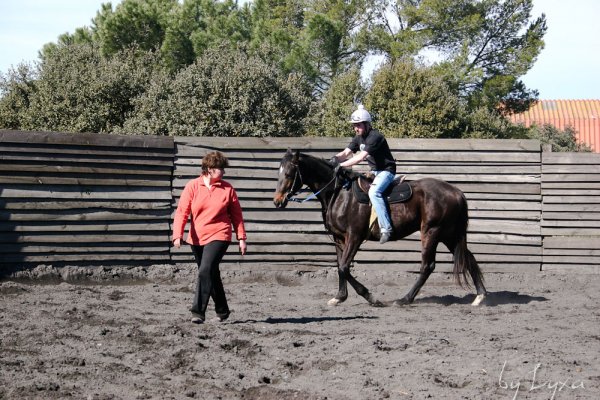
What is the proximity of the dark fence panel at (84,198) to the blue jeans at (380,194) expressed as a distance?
3.69m

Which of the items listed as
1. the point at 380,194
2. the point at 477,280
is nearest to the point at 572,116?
the point at 477,280

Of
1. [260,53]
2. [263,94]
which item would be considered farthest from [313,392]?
[260,53]

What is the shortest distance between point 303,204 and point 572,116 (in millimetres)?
43495

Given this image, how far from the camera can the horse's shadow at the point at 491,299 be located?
40.1 ft

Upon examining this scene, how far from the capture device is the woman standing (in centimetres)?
945

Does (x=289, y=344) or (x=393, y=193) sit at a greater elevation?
(x=393, y=193)

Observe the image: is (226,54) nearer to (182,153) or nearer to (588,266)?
(182,153)

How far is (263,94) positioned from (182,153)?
6239mm

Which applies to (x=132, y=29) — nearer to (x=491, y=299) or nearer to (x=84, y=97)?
(x=84, y=97)

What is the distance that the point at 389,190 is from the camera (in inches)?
464

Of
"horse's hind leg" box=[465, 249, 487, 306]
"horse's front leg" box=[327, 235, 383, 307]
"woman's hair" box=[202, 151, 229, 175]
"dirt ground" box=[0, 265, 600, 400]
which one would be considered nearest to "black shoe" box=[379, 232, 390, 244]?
"horse's front leg" box=[327, 235, 383, 307]

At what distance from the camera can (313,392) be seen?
268 inches

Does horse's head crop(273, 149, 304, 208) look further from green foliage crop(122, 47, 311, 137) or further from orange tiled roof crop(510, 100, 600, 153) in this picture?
orange tiled roof crop(510, 100, 600, 153)

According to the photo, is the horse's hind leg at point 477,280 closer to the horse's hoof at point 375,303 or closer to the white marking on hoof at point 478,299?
the white marking on hoof at point 478,299
